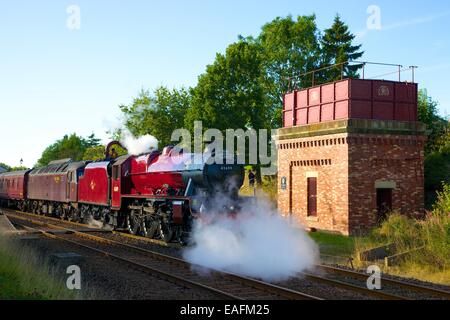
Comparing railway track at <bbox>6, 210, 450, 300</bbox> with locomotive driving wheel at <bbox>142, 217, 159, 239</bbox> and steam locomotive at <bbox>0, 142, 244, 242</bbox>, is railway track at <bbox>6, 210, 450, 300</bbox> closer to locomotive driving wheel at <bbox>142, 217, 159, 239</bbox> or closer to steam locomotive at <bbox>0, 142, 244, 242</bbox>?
steam locomotive at <bbox>0, 142, 244, 242</bbox>

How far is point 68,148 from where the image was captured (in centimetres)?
11138

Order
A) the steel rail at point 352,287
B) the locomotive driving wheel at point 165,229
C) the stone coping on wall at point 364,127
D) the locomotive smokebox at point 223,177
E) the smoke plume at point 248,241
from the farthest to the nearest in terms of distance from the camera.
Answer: the stone coping on wall at point 364,127 < the locomotive driving wheel at point 165,229 < the locomotive smokebox at point 223,177 < the smoke plume at point 248,241 < the steel rail at point 352,287

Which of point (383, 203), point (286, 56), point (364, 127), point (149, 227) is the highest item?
point (286, 56)

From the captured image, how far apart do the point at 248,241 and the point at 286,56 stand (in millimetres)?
35319

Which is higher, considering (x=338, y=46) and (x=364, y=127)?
(x=338, y=46)

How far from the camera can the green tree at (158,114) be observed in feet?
167

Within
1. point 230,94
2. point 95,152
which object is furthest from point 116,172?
point 95,152

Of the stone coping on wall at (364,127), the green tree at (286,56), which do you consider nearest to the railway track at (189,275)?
the stone coping on wall at (364,127)

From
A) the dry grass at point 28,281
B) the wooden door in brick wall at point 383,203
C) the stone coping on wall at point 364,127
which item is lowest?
the dry grass at point 28,281

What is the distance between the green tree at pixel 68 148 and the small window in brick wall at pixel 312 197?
85.1m

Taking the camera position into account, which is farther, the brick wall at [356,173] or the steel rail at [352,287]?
the brick wall at [356,173]

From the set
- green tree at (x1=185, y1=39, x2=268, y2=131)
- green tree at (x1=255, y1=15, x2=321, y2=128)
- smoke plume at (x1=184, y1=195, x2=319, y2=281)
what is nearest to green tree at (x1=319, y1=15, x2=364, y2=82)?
green tree at (x1=255, y1=15, x2=321, y2=128)

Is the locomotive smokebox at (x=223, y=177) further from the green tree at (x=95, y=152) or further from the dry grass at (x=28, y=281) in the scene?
the green tree at (x=95, y=152)

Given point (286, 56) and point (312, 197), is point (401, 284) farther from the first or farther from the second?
point (286, 56)
